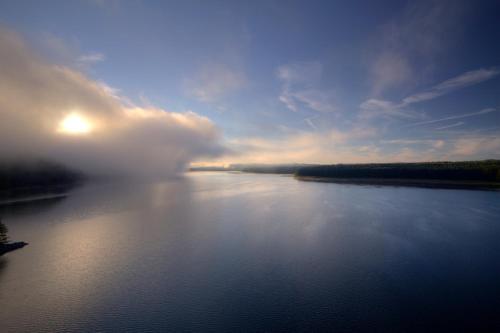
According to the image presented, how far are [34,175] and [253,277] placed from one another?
366 feet

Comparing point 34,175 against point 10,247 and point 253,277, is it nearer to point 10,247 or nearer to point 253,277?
point 10,247

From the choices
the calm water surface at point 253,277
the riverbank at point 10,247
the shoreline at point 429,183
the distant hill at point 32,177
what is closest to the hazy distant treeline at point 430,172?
the shoreline at point 429,183

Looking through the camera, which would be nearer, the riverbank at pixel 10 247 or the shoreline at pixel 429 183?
the riverbank at pixel 10 247

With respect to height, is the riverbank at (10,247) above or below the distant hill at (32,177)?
below

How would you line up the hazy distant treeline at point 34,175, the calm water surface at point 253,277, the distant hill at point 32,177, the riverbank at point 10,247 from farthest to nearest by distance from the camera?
the hazy distant treeline at point 34,175
the distant hill at point 32,177
the riverbank at point 10,247
the calm water surface at point 253,277

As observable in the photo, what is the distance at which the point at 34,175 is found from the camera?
84688 mm

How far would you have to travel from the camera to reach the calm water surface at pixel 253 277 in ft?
34.7

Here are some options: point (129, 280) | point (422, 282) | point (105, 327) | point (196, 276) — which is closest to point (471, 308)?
point (422, 282)

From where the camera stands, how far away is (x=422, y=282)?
14.0 metres

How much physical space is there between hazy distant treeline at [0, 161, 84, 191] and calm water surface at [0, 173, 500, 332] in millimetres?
67072

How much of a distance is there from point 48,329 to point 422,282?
843 inches

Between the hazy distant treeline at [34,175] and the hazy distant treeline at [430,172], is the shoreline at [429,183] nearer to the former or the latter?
the hazy distant treeline at [430,172]

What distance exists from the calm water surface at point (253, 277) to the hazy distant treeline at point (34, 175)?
220 feet

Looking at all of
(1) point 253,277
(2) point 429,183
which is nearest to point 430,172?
(2) point 429,183
